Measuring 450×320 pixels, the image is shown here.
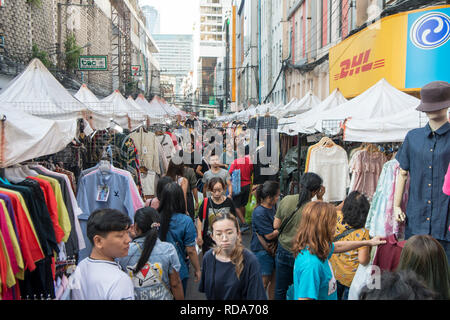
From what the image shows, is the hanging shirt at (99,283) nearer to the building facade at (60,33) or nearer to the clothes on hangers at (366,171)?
the clothes on hangers at (366,171)

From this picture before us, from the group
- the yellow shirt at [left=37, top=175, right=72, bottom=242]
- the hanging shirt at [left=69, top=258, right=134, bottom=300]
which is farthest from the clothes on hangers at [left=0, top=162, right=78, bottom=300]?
the hanging shirt at [left=69, top=258, right=134, bottom=300]

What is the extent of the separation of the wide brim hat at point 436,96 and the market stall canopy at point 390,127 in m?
1.60

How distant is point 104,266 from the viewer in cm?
274

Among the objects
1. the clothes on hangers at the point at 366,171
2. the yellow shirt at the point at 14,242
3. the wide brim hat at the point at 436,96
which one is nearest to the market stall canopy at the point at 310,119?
the clothes on hangers at the point at 366,171

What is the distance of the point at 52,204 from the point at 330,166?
183 inches

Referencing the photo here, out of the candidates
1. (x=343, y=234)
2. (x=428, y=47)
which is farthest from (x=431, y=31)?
(x=343, y=234)

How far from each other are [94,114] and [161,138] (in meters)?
2.82

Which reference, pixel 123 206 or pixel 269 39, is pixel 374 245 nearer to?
pixel 123 206

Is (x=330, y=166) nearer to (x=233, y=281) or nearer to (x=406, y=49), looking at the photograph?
(x=406, y=49)

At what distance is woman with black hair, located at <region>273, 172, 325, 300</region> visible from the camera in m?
4.64

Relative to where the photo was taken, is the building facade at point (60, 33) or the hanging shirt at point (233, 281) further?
the building facade at point (60, 33)

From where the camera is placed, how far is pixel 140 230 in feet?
12.2

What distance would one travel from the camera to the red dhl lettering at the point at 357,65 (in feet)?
36.5
